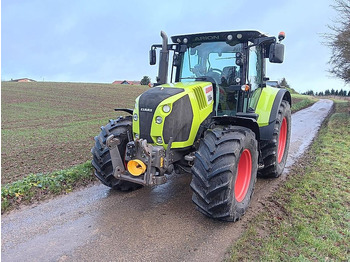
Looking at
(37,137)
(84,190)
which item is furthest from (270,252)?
(37,137)

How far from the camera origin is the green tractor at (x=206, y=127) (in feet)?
12.2

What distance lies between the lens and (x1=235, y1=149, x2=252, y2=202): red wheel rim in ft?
14.1

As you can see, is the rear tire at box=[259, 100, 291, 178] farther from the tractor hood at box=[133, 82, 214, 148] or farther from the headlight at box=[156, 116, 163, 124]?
the headlight at box=[156, 116, 163, 124]

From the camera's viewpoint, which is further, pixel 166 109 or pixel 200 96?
pixel 200 96

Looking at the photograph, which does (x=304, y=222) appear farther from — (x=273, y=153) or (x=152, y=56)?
(x=152, y=56)

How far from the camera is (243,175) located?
441 cm

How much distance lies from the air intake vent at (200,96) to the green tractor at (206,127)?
1 centimetres

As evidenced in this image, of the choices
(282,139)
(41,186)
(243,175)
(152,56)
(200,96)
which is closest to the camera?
(200,96)

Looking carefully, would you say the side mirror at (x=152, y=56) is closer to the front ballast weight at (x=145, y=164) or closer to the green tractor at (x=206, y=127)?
the green tractor at (x=206, y=127)

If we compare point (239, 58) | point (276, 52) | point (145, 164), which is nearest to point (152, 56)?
point (239, 58)

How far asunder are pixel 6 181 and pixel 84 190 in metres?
2.04

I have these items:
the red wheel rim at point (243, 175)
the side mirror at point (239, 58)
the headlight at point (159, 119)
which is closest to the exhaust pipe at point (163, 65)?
the side mirror at point (239, 58)

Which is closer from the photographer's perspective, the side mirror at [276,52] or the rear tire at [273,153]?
the side mirror at [276,52]

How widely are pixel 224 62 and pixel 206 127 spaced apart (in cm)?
113
